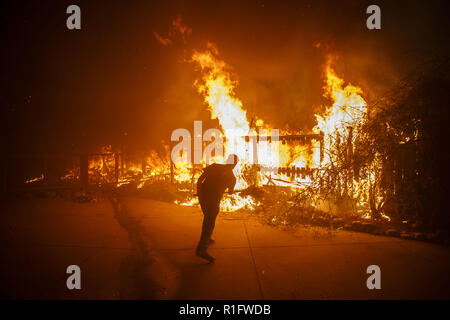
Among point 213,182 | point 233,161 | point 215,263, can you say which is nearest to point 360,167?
point 233,161

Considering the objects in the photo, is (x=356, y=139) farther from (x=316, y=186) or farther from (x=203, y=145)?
(x=203, y=145)

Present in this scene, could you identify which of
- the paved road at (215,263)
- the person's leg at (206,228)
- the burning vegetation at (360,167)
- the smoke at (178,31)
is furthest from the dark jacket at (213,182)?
A: the smoke at (178,31)

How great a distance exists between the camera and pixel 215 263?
4.17 metres

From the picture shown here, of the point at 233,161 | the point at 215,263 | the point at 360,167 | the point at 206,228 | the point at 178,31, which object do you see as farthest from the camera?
the point at 178,31

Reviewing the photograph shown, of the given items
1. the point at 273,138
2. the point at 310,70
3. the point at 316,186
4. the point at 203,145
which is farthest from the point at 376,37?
the point at 203,145

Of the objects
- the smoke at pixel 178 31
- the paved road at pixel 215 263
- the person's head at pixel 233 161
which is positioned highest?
the smoke at pixel 178 31

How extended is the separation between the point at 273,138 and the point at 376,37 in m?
6.17

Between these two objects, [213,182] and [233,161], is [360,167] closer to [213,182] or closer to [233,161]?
[233,161]

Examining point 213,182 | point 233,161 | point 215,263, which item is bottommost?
point 215,263

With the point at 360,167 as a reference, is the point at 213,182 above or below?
below

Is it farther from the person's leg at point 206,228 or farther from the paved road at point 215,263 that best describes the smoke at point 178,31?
the person's leg at point 206,228

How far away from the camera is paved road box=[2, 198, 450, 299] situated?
340cm

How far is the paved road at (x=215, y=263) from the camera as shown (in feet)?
11.1
